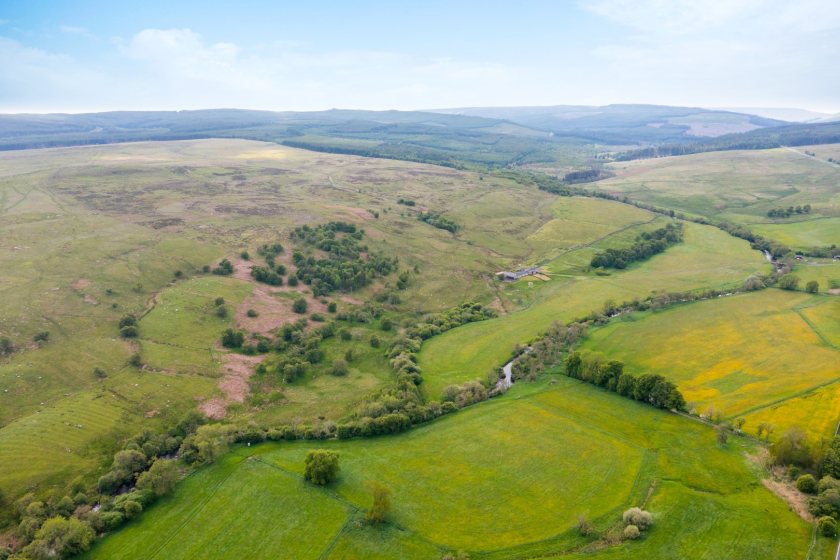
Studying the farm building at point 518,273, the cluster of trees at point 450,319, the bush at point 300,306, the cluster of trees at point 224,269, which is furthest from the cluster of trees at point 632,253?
the cluster of trees at point 224,269

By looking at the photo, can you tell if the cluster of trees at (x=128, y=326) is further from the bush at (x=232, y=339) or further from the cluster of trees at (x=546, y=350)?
the cluster of trees at (x=546, y=350)

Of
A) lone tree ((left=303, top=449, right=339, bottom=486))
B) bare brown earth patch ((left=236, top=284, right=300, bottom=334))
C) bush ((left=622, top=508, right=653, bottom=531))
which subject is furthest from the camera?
bare brown earth patch ((left=236, top=284, right=300, bottom=334))

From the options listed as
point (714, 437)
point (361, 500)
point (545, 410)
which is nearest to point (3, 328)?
point (361, 500)

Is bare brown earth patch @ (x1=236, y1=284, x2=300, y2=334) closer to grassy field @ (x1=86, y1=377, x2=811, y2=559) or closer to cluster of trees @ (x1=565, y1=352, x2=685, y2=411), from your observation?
grassy field @ (x1=86, y1=377, x2=811, y2=559)

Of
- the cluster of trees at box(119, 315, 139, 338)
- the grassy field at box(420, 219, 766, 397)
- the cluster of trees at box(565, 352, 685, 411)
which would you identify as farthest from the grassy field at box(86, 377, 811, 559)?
the cluster of trees at box(119, 315, 139, 338)

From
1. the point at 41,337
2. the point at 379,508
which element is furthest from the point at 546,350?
the point at 41,337
